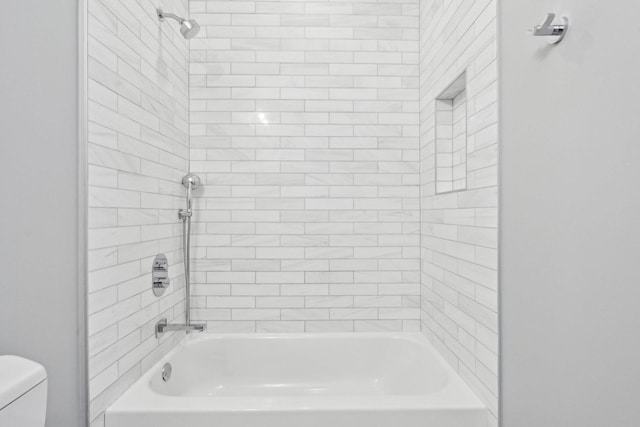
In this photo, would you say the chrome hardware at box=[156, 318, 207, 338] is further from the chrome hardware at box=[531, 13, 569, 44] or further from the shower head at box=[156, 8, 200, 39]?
the chrome hardware at box=[531, 13, 569, 44]

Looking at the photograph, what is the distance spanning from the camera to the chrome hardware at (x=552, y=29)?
92 centimetres

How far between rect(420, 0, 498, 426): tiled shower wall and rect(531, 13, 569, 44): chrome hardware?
14.6 inches

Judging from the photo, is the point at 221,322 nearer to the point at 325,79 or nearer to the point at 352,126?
the point at 352,126

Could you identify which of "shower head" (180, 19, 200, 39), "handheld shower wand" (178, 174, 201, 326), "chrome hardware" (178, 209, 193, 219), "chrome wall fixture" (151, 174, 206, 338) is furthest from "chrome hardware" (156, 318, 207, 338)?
"shower head" (180, 19, 200, 39)

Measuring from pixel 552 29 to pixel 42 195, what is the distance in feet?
4.90

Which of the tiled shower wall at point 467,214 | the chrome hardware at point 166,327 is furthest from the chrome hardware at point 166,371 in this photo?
the tiled shower wall at point 467,214

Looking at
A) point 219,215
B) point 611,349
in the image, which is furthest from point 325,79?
point 611,349

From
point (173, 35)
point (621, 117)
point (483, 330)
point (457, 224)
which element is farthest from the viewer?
point (173, 35)

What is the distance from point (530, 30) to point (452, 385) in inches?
51.0

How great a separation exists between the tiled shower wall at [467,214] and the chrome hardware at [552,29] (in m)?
0.37

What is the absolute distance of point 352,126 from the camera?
2.33m

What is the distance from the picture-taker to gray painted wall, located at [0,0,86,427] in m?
1.16

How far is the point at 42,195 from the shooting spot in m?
1.20

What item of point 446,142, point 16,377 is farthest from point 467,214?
point 16,377
